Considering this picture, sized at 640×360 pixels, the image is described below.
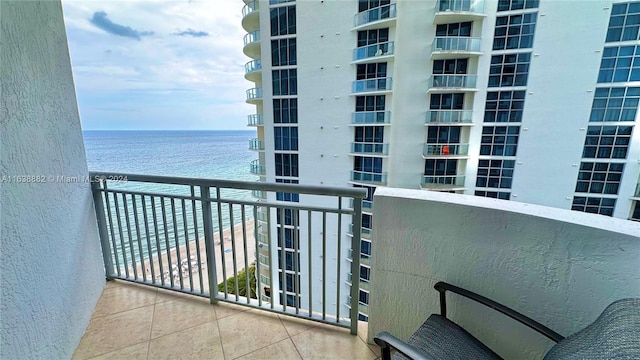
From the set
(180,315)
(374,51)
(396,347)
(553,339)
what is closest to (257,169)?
(374,51)

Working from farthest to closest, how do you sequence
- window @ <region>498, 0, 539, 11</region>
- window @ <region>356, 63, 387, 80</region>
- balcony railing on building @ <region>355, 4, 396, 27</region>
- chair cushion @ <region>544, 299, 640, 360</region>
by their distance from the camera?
window @ <region>356, 63, 387, 80</region>, balcony railing on building @ <region>355, 4, 396, 27</region>, window @ <region>498, 0, 539, 11</region>, chair cushion @ <region>544, 299, 640, 360</region>

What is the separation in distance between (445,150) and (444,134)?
52 centimetres

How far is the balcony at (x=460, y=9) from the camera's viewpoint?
6801 millimetres

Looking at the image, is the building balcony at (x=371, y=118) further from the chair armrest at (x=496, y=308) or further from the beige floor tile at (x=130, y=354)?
the beige floor tile at (x=130, y=354)

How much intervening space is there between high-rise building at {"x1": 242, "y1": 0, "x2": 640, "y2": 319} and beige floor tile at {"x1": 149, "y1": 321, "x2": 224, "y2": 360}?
6.44 meters

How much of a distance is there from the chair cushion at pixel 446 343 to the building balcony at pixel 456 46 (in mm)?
7885

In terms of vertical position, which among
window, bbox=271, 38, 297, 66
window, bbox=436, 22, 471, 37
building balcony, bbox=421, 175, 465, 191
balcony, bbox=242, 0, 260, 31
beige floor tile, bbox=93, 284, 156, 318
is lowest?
building balcony, bbox=421, 175, 465, 191

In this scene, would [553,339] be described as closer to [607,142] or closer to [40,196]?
[40,196]

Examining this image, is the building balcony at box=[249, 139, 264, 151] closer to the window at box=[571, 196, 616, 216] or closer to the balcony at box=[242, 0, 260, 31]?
the balcony at box=[242, 0, 260, 31]

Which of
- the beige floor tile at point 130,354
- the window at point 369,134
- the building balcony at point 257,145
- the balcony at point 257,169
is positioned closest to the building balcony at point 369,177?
the window at point 369,134

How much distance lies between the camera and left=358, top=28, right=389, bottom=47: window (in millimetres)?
7488

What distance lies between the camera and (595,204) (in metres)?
6.62

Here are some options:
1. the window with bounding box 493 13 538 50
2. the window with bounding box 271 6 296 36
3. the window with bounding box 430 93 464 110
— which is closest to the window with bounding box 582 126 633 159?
the window with bounding box 493 13 538 50

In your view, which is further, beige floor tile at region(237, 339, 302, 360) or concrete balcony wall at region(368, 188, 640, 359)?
beige floor tile at region(237, 339, 302, 360)
